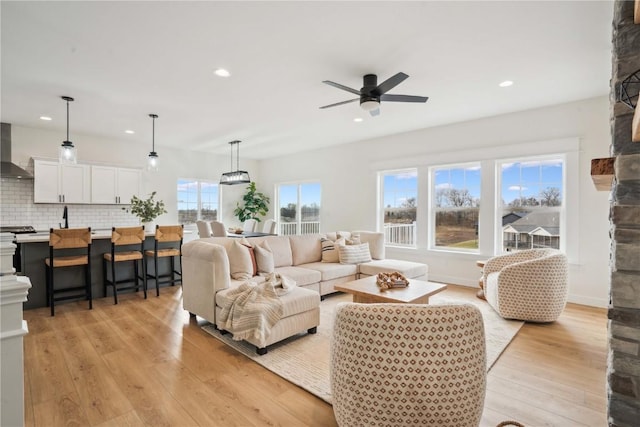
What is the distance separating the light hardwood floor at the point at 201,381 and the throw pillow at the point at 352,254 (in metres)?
2.22

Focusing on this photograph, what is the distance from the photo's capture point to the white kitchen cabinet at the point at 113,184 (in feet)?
20.0

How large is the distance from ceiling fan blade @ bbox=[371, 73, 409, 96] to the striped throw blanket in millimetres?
A: 2121

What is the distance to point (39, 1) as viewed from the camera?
227cm

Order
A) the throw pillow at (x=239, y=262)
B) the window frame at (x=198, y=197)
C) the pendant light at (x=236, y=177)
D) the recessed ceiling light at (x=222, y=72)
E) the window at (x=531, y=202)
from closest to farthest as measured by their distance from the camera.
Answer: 1. the recessed ceiling light at (x=222, y=72)
2. the throw pillow at (x=239, y=262)
3. the window at (x=531, y=202)
4. the pendant light at (x=236, y=177)
5. the window frame at (x=198, y=197)

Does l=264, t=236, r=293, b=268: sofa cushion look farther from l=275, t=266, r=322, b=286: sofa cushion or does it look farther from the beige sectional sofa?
l=275, t=266, r=322, b=286: sofa cushion

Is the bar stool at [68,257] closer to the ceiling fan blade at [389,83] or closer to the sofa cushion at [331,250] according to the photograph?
the sofa cushion at [331,250]

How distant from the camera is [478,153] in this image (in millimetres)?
5117

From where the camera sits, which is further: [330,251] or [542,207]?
[330,251]

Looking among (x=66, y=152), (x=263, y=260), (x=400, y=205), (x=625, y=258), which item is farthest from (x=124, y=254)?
(x=625, y=258)

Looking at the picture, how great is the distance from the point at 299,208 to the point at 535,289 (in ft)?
19.1

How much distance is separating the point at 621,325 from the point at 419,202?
15.1 feet

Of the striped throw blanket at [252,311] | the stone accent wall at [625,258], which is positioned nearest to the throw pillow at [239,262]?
the striped throw blanket at [252,311]

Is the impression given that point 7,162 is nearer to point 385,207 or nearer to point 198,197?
point 198,197

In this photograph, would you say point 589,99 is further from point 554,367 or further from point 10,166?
point 10,166
